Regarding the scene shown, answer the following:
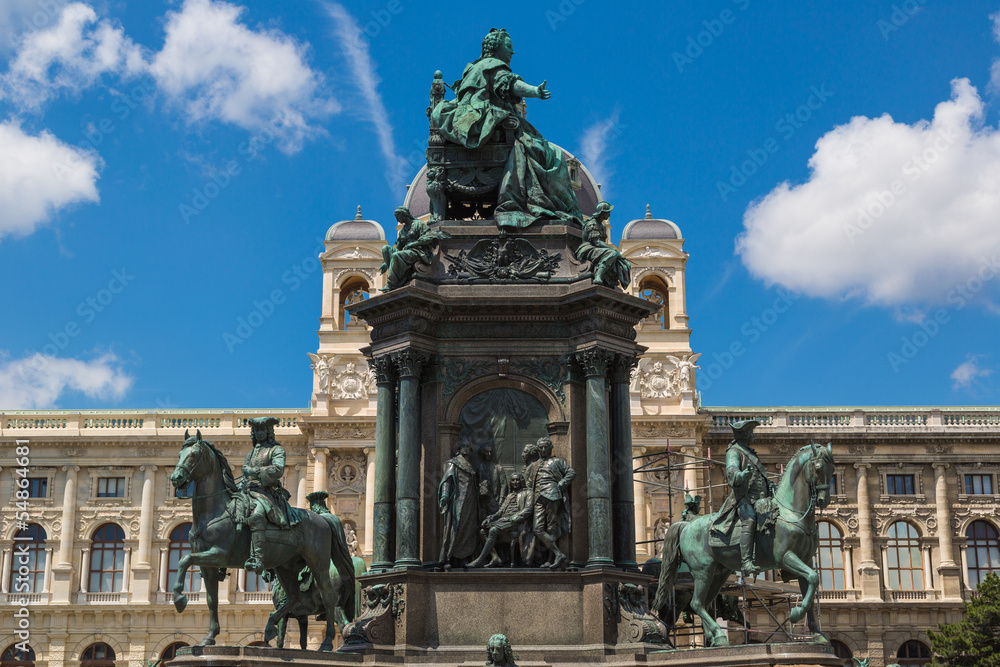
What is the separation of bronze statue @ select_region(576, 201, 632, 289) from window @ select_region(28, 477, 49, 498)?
5361 centimetres

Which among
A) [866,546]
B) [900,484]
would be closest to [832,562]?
[866,546]

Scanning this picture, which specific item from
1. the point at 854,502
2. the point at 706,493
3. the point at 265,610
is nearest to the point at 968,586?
the point at 854,502

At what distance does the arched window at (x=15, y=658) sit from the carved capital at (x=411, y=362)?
5255 centimetres

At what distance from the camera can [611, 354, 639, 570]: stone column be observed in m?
16.6

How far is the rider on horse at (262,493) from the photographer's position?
16453mm

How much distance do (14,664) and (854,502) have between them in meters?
42.2

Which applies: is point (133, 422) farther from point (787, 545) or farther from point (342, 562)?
point (787, 545)

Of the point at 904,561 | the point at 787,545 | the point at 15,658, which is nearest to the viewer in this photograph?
the point at 787,545

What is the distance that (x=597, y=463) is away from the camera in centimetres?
1645

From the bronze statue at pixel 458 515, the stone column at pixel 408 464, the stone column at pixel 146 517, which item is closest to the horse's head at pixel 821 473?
the bronze statue at pixel 458 515

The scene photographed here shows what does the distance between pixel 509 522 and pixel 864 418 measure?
5113cm

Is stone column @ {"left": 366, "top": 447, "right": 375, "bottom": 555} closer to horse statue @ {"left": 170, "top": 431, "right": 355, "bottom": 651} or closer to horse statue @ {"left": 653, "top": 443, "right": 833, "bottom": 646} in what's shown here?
horse statue @ {"left": 170, "top": 431, "right": 355, "bottom": 651}

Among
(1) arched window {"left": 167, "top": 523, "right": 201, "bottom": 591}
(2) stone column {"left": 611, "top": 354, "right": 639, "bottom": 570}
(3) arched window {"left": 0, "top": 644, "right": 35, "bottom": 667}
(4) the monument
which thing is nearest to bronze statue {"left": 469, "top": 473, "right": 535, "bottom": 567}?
(4) the monument

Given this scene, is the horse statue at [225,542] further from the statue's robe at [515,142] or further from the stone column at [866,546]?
the stone column at [866,546]
